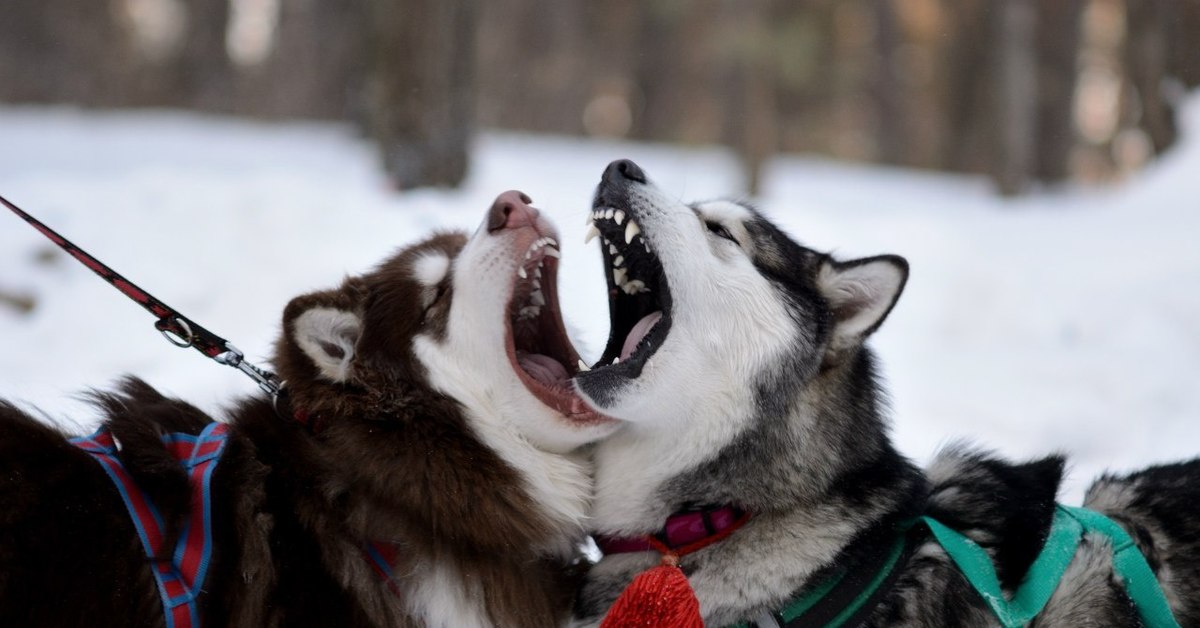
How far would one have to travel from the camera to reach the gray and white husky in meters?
2.87

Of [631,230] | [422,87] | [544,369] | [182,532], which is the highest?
[422,87]

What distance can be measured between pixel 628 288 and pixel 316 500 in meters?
1.19

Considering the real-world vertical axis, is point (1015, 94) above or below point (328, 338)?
above

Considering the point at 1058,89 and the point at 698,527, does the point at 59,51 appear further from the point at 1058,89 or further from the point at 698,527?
the point at 698,527

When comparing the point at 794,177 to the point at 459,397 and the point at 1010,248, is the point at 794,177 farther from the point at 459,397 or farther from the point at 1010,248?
the point at 459,397

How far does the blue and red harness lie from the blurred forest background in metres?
6.32

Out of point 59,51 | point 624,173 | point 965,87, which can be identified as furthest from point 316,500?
point 965,87

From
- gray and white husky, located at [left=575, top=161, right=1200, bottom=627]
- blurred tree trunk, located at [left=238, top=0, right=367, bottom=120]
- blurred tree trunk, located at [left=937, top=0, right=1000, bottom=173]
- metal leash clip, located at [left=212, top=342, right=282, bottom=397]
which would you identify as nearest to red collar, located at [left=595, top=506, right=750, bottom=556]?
gray and white husky, located at [left=575, top=161, right=1200, bottom=627]

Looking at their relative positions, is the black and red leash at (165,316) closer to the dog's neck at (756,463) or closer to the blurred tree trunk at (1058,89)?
the dog's neck at (756,463)

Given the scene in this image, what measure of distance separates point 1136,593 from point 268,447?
2366 millimetres

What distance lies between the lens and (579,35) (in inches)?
1032

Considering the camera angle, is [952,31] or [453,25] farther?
[952,31]

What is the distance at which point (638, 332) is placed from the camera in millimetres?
3326

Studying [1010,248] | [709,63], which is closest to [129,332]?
[1010,248]
